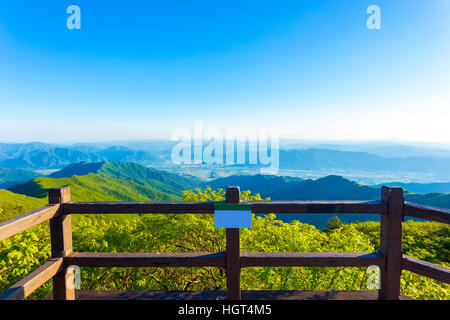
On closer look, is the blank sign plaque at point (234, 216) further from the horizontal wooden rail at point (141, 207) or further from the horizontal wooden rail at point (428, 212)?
Answer: the horizontal wooden rail at point (428, 212)

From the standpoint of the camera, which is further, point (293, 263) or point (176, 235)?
point (176, 235)

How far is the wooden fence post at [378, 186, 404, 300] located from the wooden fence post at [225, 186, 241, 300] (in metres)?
1.66

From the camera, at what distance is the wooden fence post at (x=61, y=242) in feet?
9.80

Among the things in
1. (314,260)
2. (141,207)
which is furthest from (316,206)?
(141,207)

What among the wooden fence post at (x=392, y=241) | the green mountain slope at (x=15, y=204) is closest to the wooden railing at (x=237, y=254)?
the wooden fence post at (x=392, y=241)

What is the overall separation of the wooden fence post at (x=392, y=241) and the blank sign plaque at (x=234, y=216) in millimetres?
1527

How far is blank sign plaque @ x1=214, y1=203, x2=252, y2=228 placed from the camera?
9.22 ft

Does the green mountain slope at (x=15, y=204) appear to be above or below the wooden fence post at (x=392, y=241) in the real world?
below

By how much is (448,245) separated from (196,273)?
4121cm
